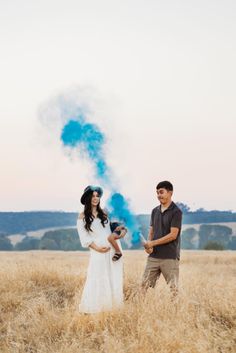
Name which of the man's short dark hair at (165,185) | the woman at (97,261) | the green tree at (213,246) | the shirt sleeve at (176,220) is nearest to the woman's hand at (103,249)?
the woman at (97,261)

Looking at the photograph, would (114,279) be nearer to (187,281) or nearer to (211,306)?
(211,306)

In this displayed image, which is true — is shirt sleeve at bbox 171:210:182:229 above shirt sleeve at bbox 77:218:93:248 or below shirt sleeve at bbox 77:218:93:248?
above

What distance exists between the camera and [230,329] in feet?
24.0

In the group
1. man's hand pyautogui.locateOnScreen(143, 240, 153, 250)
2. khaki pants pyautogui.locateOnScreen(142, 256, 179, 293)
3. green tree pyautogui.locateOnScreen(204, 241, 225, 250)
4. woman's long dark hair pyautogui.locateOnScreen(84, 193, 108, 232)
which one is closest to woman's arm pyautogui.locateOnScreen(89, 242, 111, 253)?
woman's long dark hair pyautogui.locateOnScreen(84, 193, 108, 232)

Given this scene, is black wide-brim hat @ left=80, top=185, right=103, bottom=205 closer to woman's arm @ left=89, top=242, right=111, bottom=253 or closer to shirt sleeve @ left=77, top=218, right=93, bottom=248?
shirt sleeve @ left=77, top=218, right=93, bottom=248

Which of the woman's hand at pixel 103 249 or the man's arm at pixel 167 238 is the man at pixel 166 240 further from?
the woman's hand at pixel 103 249

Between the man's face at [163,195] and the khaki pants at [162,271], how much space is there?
0.92 meters

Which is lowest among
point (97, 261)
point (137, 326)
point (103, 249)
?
point (137, 326)

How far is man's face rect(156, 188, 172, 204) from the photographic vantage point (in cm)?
834

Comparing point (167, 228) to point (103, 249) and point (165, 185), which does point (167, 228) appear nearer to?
point (165, 185)

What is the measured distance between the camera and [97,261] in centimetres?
823

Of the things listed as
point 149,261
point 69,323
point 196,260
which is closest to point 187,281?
point 149,261

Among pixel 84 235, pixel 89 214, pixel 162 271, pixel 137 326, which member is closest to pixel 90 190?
pixel 89 214

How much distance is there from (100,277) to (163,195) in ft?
5.10
